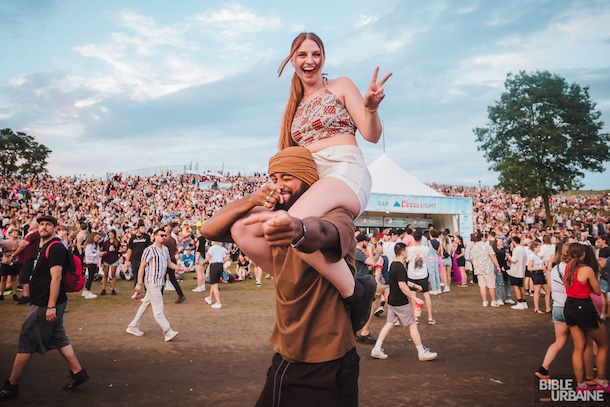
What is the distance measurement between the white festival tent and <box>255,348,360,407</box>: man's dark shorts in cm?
1692

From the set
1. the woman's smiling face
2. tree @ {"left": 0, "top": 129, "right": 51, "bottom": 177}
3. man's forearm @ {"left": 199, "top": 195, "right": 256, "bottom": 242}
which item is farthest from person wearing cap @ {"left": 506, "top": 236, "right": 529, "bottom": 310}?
tree @ {"left": 0, "top": 129, "right": 51, "bottom": 177}

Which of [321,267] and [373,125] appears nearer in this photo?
[321,267]

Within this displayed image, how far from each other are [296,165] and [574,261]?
5571 mm

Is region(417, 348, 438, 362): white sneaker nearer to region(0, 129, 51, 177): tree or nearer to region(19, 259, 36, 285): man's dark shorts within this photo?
region(19, 259, 36, 285): man's dark shorts

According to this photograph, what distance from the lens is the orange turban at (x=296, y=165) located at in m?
2.04

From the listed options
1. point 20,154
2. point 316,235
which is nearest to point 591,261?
point 316,235

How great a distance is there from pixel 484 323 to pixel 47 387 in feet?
30.6

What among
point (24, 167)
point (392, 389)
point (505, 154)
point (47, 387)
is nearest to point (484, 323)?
point (392, 389)

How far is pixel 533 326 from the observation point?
32.2ft

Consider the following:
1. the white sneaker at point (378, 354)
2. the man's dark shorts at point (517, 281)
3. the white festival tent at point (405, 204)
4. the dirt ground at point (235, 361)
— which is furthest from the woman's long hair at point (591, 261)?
the white festival tent at point (405, 204)

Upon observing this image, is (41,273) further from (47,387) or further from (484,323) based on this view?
(484,323)

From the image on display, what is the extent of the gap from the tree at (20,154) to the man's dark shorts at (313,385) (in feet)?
234

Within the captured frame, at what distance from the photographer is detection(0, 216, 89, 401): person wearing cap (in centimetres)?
515

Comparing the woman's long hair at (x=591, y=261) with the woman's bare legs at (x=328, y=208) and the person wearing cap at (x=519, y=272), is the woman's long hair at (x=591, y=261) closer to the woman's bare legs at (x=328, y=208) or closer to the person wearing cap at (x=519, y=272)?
the woman's bare legs at (x=328, y=208)
